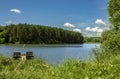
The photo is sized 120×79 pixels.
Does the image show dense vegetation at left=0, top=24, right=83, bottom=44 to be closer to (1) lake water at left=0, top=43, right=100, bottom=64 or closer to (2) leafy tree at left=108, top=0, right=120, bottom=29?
(1) lake water at left=0, top=43, right=100, bottom=64

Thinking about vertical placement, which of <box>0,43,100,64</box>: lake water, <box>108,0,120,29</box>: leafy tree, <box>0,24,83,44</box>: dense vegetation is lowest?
<box>0,43,100,64</box>: lake water

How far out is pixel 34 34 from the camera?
163 meters

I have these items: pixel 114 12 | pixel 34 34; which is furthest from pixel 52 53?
pixel 34 34

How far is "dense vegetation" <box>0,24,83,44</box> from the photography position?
15123 centimetres

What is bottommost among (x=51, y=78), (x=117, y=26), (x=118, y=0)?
(x=51, y=78)

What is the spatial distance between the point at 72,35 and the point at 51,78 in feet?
625

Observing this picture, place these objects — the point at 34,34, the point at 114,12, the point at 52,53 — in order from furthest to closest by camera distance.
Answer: the point at 34,34 → the point at 52,53 → the point at 114,12

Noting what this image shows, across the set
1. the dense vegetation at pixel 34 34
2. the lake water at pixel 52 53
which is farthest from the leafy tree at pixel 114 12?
the dense vegetation at pixel 34 34

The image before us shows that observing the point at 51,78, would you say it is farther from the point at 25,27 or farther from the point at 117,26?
the point at 25,27

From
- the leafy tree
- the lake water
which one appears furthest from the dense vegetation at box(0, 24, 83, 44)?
the leafy tree

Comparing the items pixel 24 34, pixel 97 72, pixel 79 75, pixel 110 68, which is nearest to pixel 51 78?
pixel 79 75

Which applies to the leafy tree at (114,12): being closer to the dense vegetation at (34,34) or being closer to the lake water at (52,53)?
the lake water at (52,53)

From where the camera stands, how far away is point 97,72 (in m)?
7.24

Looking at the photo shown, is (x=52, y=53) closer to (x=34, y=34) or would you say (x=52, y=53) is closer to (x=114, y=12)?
(x=114, y=12)
